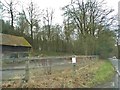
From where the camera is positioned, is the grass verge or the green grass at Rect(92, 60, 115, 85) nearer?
the grass verge

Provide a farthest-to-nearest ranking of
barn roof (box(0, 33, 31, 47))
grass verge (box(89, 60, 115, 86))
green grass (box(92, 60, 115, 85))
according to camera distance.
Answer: barn roof (box(0, 33, 31, 47))
green grass (box(92, 60, 115, 85))
grass verge (box(89, 60, 115, 86))

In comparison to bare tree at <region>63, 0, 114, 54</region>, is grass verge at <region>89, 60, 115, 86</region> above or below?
below

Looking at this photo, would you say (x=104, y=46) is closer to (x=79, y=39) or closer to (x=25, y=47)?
(x=79, y=39)

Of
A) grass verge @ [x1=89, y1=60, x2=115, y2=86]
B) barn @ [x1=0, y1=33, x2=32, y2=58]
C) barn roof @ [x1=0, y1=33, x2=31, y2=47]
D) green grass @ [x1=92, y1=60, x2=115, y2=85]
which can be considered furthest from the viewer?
barn roof @ [x1=0, y1=33, x2=31, y2=47]

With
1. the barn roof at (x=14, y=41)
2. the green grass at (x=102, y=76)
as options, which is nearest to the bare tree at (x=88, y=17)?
the barn roof at (x=14, y=41)

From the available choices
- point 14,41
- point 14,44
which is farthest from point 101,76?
point 14,41

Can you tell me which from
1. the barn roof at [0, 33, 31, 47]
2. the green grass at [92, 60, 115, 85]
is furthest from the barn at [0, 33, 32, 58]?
the green grass at [92, 60, 115, 85]

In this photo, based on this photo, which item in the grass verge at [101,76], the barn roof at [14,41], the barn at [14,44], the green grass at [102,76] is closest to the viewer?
the grass verge at [101,76]

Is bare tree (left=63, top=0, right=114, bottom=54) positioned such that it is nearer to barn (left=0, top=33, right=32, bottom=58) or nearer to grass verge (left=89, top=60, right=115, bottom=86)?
barn (left=0, top=33, right=32, bottom=58)

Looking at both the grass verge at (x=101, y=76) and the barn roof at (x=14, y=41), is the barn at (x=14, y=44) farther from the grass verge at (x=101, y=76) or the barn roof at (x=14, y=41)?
the grass verge at (x=101, y=76)

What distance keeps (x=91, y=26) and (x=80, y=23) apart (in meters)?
1.70

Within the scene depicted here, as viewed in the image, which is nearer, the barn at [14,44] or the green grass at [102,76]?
the green grass at [102,76]

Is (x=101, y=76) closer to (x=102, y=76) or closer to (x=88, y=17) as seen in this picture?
(x=102, y=76)

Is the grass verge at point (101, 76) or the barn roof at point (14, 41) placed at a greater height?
the barn roof at point (14, 41)
